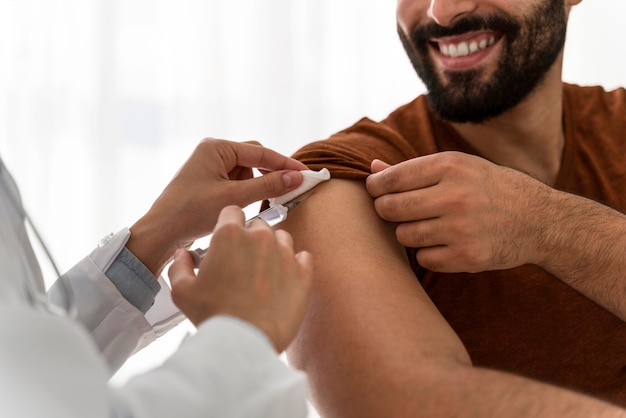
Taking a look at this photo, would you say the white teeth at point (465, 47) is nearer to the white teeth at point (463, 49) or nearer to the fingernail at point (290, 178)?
the white teeth at point (463, 49)

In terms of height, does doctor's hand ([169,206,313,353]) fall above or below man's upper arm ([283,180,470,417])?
above

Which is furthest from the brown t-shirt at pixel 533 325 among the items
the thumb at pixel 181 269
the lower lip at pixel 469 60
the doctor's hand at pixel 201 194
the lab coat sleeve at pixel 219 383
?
the lab coat sleeve at pixel 219 383

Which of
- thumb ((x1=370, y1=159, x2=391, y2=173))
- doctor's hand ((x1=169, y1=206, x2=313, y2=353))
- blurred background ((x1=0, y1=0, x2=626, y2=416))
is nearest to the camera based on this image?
doctor's hand ((x1=169, y1=206, x2=313, y2=353))

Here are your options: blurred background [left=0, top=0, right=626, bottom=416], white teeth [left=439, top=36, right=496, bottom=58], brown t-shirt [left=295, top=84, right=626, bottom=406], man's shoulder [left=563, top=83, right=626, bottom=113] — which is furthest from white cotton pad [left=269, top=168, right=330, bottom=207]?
blurred background [left=0, top=0, right=626, bottom=416]

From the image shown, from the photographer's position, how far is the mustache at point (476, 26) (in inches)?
69.1

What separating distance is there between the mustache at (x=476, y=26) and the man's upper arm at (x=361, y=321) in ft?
2.03

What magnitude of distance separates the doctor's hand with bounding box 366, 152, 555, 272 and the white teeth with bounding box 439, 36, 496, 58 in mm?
517

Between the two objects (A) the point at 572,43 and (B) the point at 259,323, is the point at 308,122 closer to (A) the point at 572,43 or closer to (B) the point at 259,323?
(A) the point at 572,43

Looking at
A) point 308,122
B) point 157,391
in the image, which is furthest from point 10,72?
point 157,391

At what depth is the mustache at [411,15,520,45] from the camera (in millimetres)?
1754

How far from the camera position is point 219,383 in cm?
70

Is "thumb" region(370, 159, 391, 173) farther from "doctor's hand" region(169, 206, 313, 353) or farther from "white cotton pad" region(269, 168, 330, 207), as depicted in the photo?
"doctor's hand" region(169, 206, 313, 353)

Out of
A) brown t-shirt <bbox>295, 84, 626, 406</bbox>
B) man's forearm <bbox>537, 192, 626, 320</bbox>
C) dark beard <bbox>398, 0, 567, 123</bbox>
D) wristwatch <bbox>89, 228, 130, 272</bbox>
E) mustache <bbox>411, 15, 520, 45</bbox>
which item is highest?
mustache <bbox>411, 15, 520, 45</bbox>

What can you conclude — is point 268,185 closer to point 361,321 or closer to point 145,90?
point 361,321
